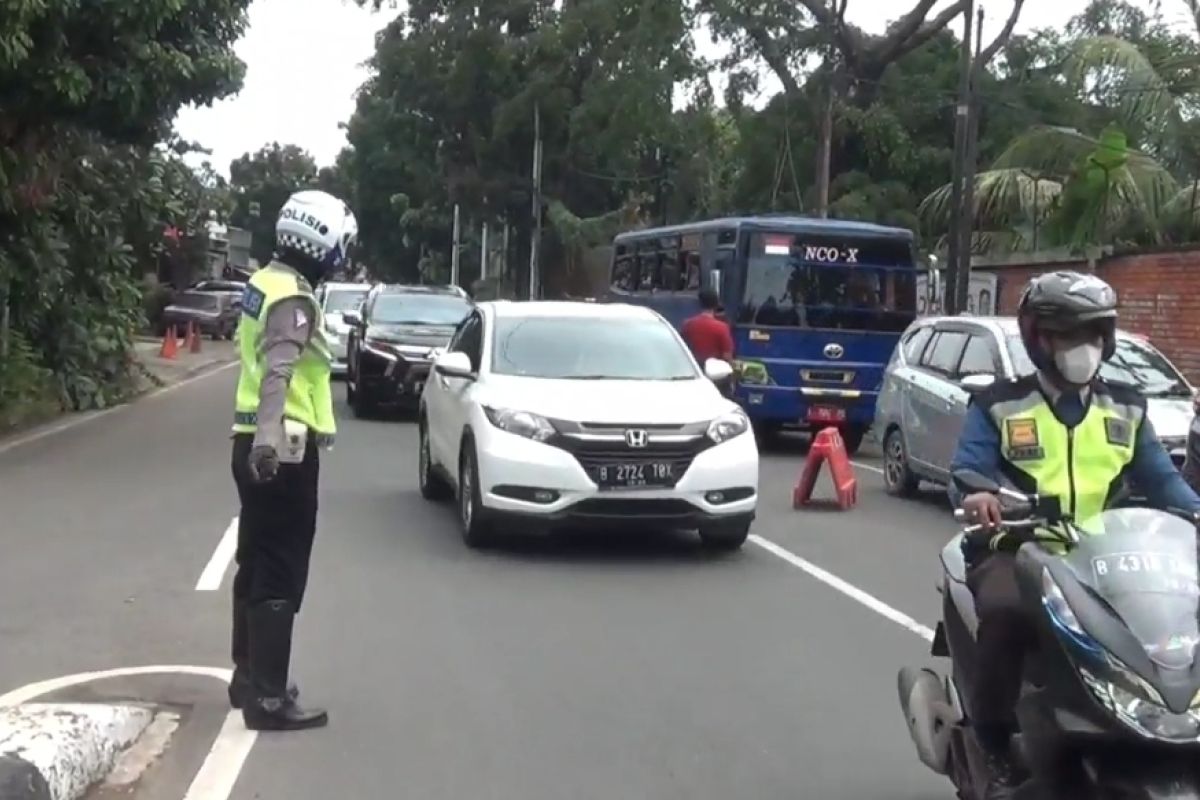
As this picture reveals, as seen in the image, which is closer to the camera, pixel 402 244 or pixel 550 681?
pixel 550 681

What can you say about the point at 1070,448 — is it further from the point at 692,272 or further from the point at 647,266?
the point at 647,266

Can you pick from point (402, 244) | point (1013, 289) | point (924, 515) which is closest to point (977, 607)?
point (924, 515)

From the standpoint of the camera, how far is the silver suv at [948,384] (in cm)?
1402

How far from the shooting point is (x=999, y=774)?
4.91 meters

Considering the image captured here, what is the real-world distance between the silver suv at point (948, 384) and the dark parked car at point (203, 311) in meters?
35.8

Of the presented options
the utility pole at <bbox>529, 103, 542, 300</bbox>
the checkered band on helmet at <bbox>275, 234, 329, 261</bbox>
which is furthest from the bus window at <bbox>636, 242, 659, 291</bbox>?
the utility pole at <bbox>529, 103, 542, 300</bbox>

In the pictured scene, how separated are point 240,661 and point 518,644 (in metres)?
Result: 1.75

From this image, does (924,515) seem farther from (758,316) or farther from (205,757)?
(205,757)

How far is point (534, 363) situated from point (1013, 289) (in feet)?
51.6

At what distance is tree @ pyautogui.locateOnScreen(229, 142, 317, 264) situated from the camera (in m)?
104

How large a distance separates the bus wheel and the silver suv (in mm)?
4028

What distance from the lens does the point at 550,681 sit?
7875 millimetres

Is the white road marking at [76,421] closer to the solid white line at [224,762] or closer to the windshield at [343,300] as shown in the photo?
the windshield at [343,300]

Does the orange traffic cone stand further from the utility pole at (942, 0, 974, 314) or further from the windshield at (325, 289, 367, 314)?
the utility pole at (942, 0, 974, 314)
